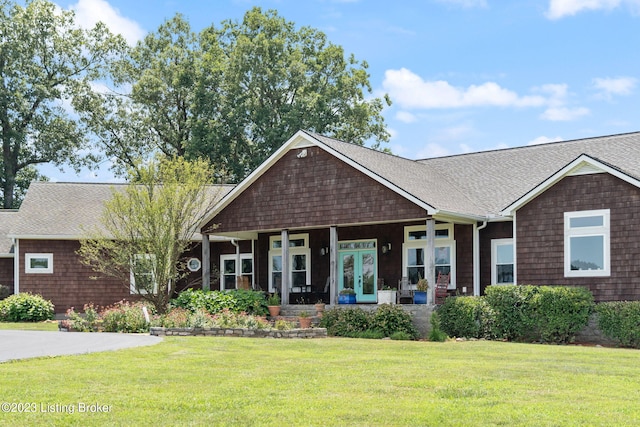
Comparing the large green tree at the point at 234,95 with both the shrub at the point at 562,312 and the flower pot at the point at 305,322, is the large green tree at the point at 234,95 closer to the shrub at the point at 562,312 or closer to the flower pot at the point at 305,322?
the flower pot at the point at 305,322

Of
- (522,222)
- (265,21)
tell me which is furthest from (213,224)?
(265,21)

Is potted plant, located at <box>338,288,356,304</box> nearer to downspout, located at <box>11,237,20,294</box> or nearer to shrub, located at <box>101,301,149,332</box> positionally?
shrub, located at <box>101,301,149,332</box>

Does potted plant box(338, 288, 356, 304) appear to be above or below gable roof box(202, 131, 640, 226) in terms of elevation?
below

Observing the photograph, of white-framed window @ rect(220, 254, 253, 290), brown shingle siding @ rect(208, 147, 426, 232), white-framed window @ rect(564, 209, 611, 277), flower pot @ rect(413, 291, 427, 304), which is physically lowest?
flower pot @ rect(413, 291, 427, 304)

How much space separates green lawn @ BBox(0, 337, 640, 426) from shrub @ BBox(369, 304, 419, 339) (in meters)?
5.71

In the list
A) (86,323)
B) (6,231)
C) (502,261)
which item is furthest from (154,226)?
(6,231)

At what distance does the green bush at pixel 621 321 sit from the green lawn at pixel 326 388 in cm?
368

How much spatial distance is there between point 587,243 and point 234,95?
25852mm

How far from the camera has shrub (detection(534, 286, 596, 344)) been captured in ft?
65.5

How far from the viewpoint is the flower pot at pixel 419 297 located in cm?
2255

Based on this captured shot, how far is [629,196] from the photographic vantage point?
20.2 meters

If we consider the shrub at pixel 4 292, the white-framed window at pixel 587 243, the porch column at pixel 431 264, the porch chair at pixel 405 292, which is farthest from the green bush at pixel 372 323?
the shrub at pixel 4 292

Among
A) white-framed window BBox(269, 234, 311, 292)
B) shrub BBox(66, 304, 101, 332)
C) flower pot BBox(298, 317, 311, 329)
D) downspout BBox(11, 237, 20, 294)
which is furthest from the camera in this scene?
downspout BBox(11, 237, 20, 294)

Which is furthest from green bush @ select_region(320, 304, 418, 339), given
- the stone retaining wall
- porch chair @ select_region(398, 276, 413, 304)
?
porch chair @ select_region(398, 276, 413, 304)
